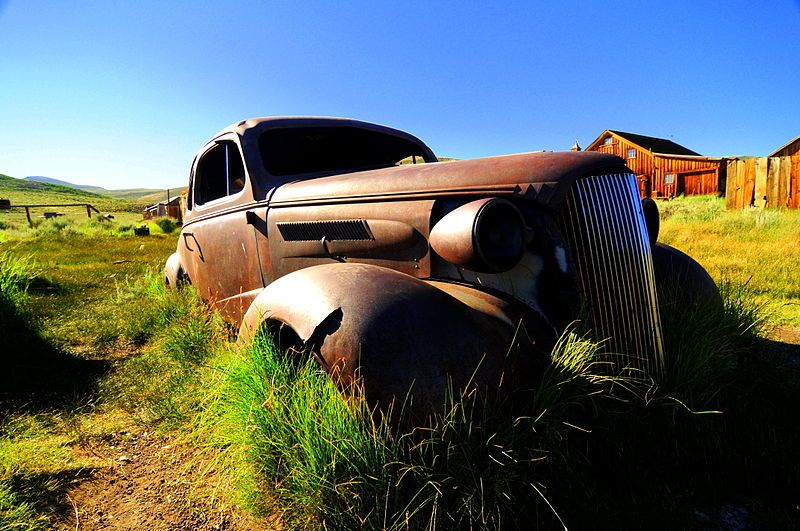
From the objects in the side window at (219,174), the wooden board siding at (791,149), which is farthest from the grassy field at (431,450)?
the wooden board siding at (791,149)

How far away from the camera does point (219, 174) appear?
434 cm

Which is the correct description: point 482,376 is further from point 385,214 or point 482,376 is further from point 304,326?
point 385,214

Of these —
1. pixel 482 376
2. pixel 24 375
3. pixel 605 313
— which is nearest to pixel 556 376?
pixel 482 376

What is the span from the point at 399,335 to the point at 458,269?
75 centimetres

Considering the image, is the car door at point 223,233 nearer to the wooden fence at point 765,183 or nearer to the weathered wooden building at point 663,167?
the wooden fence at point 765,183

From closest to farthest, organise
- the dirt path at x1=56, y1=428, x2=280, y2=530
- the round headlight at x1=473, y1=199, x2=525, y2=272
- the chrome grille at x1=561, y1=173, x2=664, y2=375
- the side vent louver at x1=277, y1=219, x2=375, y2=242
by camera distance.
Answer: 1. the dirt path at x1=56, y1=428, x2=280, y2=530
2. the round headlight at x1=473, y1=199, x2=525, y2=272
3. the chrome grille at x1=561, y1=173, x2=664, y2=375
4. the side vent louver at x1=277, y1=219, x2=375, y2=242

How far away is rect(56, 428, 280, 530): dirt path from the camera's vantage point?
1.86 meters

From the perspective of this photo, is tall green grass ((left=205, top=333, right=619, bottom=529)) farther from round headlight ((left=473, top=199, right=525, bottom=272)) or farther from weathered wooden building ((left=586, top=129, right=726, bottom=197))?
weathered wooden building ((left=586, top=129, right=726, bottom=197))

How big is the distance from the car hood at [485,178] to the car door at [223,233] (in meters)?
0.92

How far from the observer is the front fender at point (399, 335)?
5.36 feet

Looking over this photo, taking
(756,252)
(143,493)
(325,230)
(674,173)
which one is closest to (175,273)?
(325,230)

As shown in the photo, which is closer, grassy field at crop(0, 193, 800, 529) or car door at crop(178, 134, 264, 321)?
grassy field at crop(0, 193, 800, 529)

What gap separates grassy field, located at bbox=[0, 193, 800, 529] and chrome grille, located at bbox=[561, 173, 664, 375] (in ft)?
0.62

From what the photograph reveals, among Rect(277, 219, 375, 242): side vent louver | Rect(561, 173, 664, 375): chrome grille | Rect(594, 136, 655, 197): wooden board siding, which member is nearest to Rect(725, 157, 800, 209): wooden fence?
Rect(561, 173, 664, 375): chrome grille
